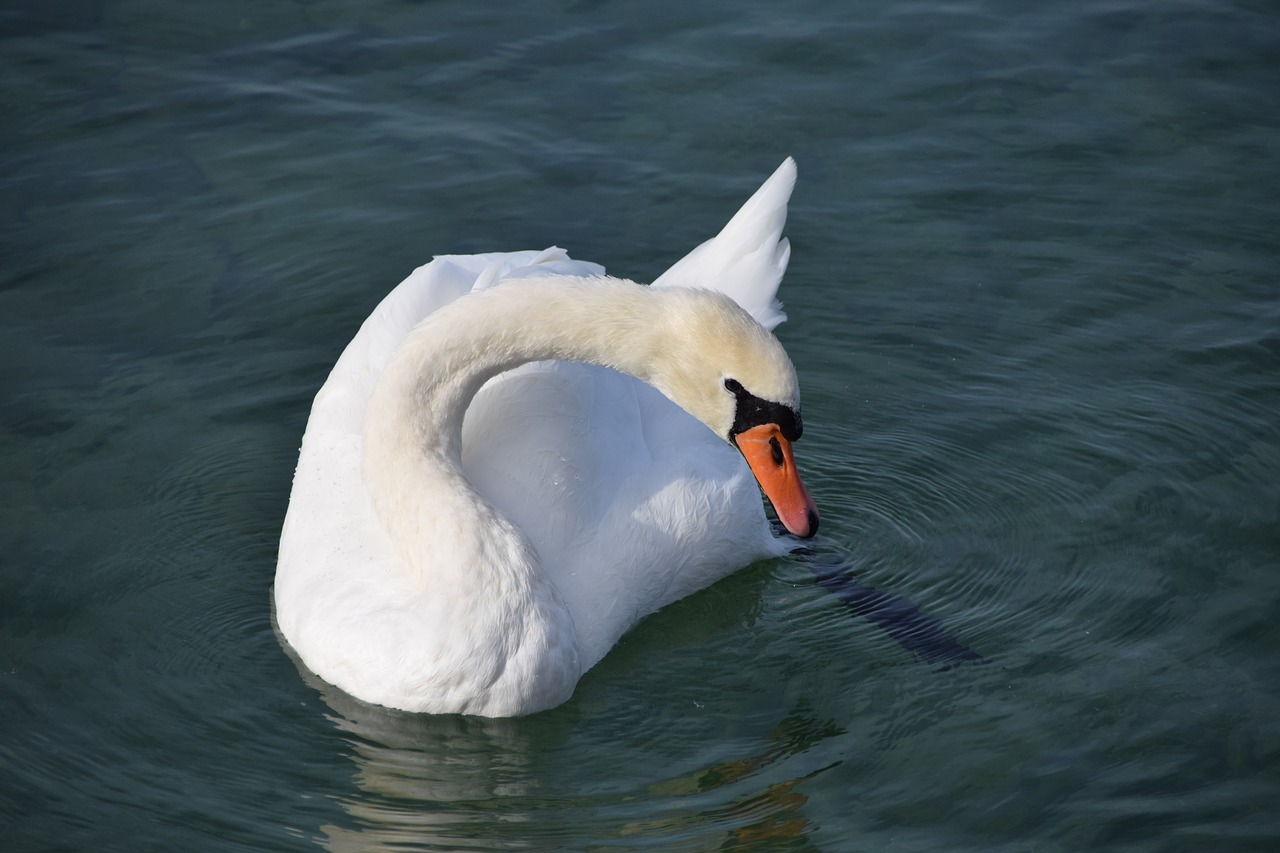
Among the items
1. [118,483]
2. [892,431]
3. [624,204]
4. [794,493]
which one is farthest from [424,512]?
[624,204]

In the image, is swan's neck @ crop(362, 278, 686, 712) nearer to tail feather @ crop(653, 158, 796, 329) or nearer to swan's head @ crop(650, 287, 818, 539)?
swan's head @ crop(650, 287, 818, 539)

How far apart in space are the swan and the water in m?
0.28

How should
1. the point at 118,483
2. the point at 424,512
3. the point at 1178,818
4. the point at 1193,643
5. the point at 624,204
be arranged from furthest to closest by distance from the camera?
the point at 624,204 → the point at 118,483 → the point at 1193,643 → the point at 424,512 → the point at 1178,818

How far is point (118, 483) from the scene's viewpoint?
7793mm

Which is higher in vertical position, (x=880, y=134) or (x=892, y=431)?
(x=880, y=134)

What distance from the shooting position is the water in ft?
19.8

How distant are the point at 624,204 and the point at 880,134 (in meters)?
1.77

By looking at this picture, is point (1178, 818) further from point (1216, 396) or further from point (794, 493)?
point (1216, 396)

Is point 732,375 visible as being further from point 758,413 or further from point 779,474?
point 779,474

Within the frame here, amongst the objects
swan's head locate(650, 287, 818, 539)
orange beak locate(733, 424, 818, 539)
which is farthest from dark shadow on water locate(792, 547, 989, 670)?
swan's head locate(650, 287, 818, 539)

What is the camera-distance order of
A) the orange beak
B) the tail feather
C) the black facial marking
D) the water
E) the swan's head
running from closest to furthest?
the swan's head, the black facial marking, the orange beak, the water, the tail feather

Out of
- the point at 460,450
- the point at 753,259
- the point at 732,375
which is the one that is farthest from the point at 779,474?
the point at 753,259

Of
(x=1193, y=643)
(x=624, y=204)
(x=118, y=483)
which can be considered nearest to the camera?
(x=1193, y=643)

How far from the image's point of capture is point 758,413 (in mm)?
5812
